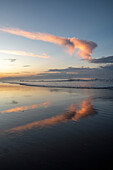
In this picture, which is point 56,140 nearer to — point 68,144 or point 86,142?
point 68,144

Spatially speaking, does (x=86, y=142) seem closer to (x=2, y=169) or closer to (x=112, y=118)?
(x=2, y=169)

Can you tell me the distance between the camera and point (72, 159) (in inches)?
206

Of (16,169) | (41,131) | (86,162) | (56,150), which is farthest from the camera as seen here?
(41,131)

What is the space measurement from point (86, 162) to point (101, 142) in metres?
1.81

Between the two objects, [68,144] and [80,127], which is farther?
[80,127]

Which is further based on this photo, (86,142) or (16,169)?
(86,142)

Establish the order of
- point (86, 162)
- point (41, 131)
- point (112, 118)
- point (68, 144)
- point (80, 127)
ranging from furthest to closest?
point (112, 118)
point (80, 127)
point (41, 131)
point (68, 144)
point (86, 162)

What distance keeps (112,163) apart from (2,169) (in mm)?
4361

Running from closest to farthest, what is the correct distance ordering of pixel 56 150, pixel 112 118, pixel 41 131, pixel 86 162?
pixel 86 162
pixel 56 150
pixel 41 131
pixel 112 118

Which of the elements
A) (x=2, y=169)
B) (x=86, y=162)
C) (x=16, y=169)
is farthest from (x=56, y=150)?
(x=2, y=169)

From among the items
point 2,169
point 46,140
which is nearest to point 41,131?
point 46,140

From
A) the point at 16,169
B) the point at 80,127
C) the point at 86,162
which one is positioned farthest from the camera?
the point at 80,127

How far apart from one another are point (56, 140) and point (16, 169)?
2548 millimetres

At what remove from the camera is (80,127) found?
841cm
